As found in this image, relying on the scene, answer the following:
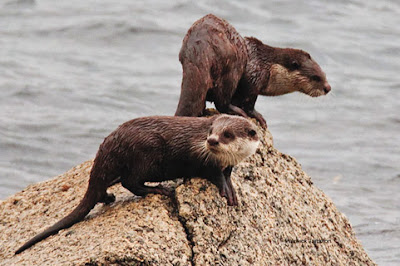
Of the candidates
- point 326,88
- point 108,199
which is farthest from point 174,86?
point 108,199

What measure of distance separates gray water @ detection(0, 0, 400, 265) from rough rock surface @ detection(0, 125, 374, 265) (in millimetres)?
1367

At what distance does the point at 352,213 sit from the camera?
9.64 meters

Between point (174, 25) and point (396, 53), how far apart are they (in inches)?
173

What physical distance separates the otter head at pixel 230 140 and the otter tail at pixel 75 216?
0.73 m

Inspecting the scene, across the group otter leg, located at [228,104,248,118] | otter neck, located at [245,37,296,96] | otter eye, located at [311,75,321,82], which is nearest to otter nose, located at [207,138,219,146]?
otter leg, located at [228,104,248,118]

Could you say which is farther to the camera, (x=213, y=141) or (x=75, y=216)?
(x=75, y=216)

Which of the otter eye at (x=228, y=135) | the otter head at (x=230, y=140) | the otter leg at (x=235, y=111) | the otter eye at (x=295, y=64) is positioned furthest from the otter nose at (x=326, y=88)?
the otter eye at (x=228, y=135)

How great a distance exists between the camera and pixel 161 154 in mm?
4922

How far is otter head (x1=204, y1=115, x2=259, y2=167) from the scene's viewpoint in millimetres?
4812

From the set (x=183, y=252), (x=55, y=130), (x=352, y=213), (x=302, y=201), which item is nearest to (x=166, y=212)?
(x=183, y=252)

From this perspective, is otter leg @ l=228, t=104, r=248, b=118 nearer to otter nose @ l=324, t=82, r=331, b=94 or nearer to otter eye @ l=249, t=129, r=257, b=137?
otter nose @ l=324, t=82, r=331, b=94

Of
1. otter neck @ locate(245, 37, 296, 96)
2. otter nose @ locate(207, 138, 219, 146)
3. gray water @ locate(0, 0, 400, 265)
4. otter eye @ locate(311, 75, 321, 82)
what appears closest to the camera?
otter nose @ locate(207, 138, 219, 146)

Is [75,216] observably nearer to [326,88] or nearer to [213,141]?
[213,141]

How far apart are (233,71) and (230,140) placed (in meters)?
1.33
